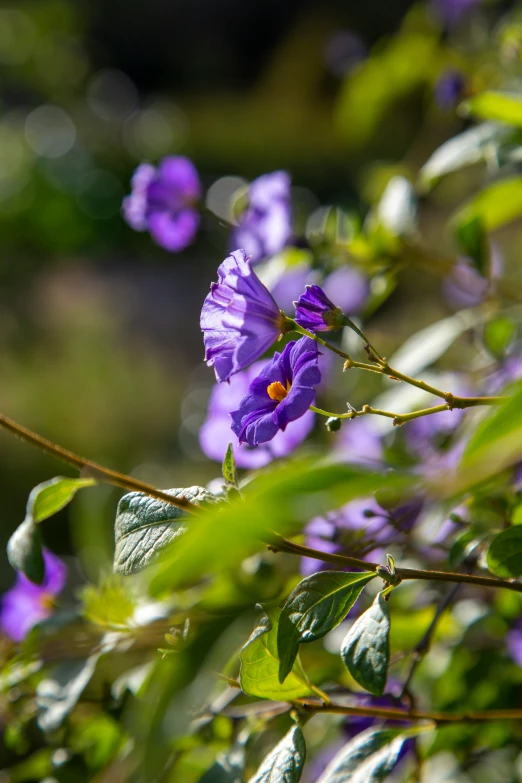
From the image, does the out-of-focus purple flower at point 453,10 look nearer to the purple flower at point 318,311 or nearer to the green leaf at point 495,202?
the green leaf at point 495,202

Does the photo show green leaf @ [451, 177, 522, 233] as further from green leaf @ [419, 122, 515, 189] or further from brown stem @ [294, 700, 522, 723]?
brown stem @ [294, 700, 522, 723]

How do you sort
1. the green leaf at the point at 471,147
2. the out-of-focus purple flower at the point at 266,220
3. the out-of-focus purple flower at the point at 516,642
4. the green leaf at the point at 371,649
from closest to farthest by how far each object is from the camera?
the green leaf at the point at 371,649
the out-of-focus purple flower at the point at 516,642
the green leaf at the point at 471,147
the out-of-focus purple flower at the point at 266,220

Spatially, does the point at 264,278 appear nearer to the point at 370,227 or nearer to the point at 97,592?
the point at 370,227

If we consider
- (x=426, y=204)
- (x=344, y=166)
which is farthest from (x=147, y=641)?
(x=344, y=166)

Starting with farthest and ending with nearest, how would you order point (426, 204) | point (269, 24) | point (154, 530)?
point (269, 24) → point (426, 204) → point (154, 530)

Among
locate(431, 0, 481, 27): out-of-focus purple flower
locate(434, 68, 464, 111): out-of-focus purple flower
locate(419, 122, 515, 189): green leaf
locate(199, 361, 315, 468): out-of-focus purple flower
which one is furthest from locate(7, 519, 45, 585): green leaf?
locate(431, 0, 481, 27): out-of-focus purple flower

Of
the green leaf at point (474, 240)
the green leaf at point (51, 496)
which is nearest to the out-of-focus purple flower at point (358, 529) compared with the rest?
the green leaf at point (51, 496)
